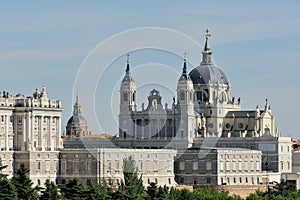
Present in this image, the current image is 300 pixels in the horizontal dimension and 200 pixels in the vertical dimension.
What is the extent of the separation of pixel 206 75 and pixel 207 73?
0.99 ft

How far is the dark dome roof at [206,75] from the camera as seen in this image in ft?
526

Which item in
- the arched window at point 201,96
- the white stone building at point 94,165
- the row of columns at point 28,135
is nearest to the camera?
the row of columns at point 28,135

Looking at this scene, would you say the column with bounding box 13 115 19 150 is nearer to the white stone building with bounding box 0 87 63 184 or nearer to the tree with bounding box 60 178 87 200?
the white stone building with bounding box 0 87 63 184

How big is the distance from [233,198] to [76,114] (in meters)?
72.0

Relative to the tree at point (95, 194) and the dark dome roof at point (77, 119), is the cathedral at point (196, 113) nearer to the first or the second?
the dark dome roof at point (77, 119)

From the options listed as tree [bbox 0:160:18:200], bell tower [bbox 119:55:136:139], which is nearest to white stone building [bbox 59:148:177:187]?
bell tower [bbox 119:55:136:139]

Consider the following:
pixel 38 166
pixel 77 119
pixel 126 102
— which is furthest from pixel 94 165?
pixel 77 119

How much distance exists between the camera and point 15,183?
83375 mm

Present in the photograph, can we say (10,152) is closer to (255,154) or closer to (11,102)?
(11,102)

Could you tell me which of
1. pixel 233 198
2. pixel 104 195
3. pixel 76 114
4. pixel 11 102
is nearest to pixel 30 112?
pixel 11 102

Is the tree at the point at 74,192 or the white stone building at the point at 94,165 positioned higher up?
the white stone building at the point at 94,165

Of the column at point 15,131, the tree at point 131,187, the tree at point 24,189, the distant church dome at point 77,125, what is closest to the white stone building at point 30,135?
the column at point 15,131

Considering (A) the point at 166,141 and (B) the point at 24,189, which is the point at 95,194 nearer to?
(B) the point at 24,189

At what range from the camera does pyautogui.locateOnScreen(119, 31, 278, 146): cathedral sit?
15050 centimetres
